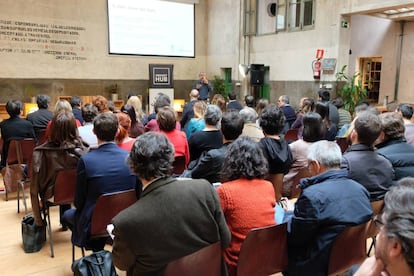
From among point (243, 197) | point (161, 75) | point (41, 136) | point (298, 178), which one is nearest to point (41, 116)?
point (41, 136)

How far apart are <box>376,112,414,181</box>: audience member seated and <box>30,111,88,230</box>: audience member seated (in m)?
2.50

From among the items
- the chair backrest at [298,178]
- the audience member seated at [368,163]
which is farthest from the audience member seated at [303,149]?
the audience member seated at [368,163]

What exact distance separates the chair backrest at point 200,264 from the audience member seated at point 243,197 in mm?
242

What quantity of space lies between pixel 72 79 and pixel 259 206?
30.7 ft

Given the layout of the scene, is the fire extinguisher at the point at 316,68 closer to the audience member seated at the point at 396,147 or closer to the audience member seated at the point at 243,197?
the audience member seated at the point at 396,147

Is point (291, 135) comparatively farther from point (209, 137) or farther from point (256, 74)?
point (256, 74)

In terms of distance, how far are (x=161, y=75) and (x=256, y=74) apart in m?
2.88

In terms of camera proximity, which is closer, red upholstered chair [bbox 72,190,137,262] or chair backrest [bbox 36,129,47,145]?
red upholstered chair [bbox 72,190,137,262]

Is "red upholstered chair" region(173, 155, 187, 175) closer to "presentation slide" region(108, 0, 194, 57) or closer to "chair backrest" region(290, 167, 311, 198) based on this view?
"chair backrest" region(290, 167, 311, 198)

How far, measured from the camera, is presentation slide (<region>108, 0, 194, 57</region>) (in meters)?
10.3

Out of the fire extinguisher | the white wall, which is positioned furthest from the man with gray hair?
the white wall

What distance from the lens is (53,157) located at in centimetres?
286

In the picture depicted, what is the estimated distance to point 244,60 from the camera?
11.1 meters

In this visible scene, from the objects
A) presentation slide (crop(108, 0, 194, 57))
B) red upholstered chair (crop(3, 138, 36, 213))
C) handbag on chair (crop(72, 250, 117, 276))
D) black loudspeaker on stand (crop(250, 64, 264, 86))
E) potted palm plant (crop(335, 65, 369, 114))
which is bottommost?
handbag on chair (crop(72, 250, 117, 276))
